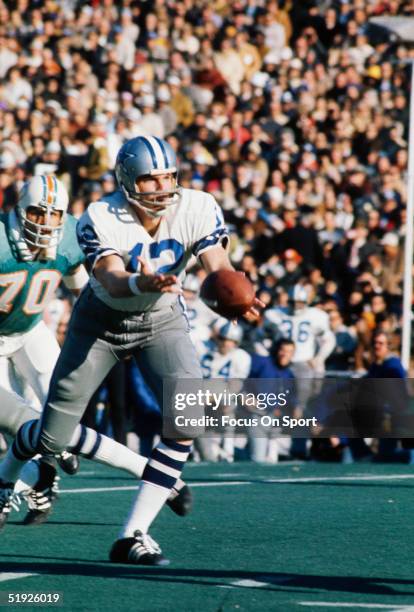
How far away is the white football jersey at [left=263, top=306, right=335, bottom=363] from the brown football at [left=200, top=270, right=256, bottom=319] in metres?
6.73

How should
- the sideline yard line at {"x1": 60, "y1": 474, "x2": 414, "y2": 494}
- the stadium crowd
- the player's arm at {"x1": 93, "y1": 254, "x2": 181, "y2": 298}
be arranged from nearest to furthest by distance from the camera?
the player's arm at {"x1": 93, "y1": 254, "x2": 181, "y2": 298}
the sideline yard line at {"x1": 60, "y1": 474, "x2": 414, "y2": 494}
the stadium crowd

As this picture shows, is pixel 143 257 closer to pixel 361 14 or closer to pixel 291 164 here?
pixel 291 164

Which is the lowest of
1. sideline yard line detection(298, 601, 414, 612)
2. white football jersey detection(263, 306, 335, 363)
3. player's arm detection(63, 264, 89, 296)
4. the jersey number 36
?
sideline yard line detection(298, 601, 414, 612)

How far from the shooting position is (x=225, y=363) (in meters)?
11.6

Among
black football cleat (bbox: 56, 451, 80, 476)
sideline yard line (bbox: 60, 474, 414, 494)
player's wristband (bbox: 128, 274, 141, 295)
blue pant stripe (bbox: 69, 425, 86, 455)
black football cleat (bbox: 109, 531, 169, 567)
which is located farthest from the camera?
sideline yard line (bbox: 60, 474, 414, 494)

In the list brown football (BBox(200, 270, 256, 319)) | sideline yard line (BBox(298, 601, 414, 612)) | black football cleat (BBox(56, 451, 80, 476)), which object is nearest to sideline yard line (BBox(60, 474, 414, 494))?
black football cleat (BBox(56, 451, 80, 476))

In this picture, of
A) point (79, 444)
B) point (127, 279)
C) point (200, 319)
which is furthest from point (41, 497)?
point (200, 319)

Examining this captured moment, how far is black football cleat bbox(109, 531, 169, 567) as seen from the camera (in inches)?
211

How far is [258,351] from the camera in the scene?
12086 millimetres

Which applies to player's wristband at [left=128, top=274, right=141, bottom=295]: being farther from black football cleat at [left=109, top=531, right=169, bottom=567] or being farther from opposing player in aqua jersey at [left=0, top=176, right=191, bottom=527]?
opposing player in aqua jersey at [left=0, top=176, right=191, bottom=527]

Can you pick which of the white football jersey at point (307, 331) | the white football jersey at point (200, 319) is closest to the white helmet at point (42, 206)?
the white football jersey at point (200, 319)

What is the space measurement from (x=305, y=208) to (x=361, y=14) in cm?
474

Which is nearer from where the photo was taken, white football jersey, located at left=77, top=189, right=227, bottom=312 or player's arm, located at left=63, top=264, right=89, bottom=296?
white football jersey, located at left=77, top=189, right=227, bottom=312

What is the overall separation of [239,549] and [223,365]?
575 cm
